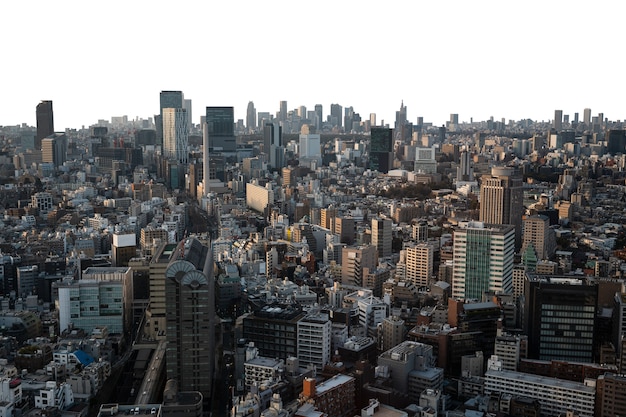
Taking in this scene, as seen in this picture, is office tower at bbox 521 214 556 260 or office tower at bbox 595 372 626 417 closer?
office tower at bbox 595 372 626 417

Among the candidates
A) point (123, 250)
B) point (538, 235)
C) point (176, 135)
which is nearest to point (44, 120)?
point (176, 135)

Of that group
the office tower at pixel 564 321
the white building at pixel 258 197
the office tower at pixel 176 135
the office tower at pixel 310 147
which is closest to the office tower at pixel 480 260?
the office tower at pixel 564 321

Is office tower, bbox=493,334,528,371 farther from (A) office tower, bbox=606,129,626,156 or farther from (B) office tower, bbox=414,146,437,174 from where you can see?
(A) office tower, bbox=606,129,626,156

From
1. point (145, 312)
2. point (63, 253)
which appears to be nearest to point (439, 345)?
point (145, 312)

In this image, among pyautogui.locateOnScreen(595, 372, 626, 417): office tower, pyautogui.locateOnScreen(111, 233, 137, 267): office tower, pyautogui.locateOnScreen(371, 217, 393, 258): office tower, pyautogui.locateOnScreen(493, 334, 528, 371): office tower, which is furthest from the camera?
pyautogui.locateOnScreen(371, 217, 393, 258): office tower

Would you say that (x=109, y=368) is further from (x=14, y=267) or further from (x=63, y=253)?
(x=63, y=253)

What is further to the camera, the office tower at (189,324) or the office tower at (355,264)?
the office tower at (355,264)

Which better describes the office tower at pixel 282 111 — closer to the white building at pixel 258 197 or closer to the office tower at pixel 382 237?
the white building at pixel 258 197

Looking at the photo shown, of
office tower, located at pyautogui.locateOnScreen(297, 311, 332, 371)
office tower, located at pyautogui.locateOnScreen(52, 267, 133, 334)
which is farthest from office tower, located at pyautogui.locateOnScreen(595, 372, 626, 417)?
office tower, located at pyautogui.locateOnScreen(52, 267, 133, 334)
